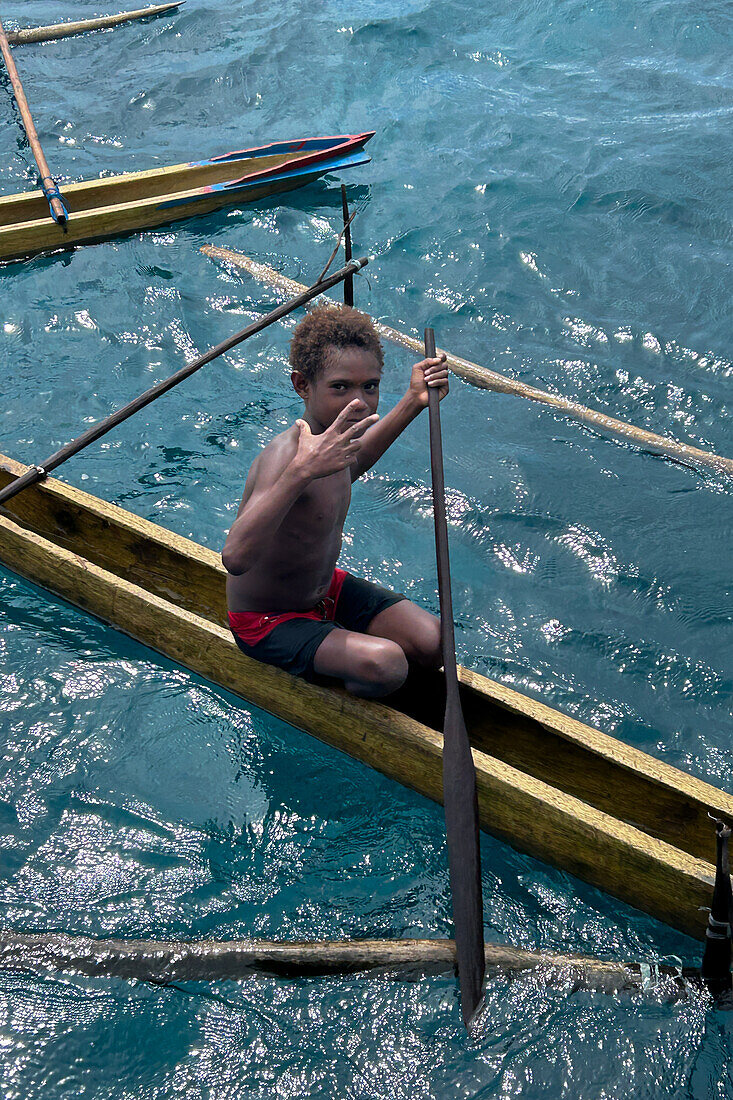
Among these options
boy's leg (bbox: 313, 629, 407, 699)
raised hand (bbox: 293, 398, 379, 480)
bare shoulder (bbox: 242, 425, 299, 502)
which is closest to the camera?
raised hand (bbox: 293, 398, 379, 480)

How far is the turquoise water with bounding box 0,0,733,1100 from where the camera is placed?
8.40 feet

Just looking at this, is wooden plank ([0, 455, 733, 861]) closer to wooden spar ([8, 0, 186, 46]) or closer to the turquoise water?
the turquoise water

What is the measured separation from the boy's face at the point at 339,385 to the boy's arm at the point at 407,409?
0.27 meters

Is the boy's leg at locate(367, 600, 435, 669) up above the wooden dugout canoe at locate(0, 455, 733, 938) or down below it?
above

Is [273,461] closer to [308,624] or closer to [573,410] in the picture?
[308,624]

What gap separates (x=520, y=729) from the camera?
127 inches

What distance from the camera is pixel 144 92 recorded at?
10297 millimetres

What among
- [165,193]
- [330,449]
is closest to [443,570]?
[330,449]

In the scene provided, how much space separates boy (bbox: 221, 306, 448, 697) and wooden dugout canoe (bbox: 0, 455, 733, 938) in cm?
17

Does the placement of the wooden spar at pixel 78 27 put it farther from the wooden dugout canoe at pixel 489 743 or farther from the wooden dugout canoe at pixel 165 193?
the wooden dugout canoe at pixel 489 743

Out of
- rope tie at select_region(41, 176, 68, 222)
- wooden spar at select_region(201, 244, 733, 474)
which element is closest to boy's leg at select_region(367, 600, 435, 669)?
wooden spar at select_region(201, 244, 733, 474)

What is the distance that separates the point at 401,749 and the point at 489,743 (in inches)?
15.4

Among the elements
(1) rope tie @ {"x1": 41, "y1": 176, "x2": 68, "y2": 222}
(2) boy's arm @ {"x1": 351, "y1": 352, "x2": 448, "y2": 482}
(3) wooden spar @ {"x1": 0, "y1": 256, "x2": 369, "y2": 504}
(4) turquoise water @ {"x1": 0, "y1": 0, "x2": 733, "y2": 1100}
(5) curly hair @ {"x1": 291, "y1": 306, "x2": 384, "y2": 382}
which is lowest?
(4) turquoise water @ {"x1": 0, "y1": 0, "x2": 733, "y2": 1100}

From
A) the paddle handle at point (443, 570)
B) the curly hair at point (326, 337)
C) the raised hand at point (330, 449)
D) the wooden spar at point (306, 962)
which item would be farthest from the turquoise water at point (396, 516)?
the curly hair at point (326, 337)
